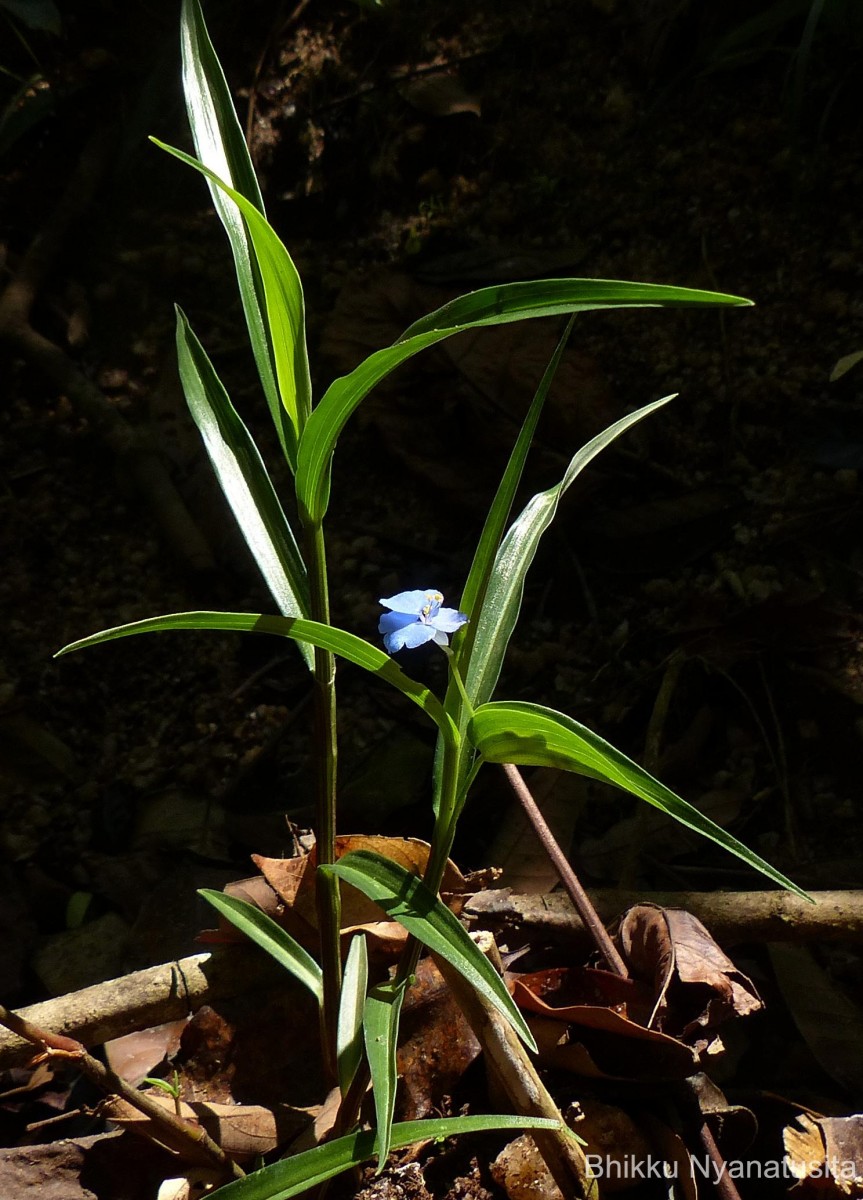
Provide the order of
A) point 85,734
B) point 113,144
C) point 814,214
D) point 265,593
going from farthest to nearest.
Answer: point 113,144
point 814,214
point 265,593
point 85,734

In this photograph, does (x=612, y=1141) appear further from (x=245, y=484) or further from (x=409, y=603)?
(x=245, y=484)

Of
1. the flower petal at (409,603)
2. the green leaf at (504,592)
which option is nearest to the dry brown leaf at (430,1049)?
the green leaf at (504,592)

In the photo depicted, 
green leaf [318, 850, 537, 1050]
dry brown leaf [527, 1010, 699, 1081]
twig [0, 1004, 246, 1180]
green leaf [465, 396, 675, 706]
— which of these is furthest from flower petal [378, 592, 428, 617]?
dry brown leaf [527, 1010, 699, 1081]

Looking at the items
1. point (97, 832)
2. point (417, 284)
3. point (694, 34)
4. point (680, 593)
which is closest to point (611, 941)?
point (680, 593)

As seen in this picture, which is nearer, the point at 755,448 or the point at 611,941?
the point at 611,941

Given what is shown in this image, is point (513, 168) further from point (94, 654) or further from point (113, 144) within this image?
point (94, 654)

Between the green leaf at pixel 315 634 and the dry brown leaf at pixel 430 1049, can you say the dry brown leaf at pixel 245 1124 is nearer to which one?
the dry brown leaf at pixel 430 1049
